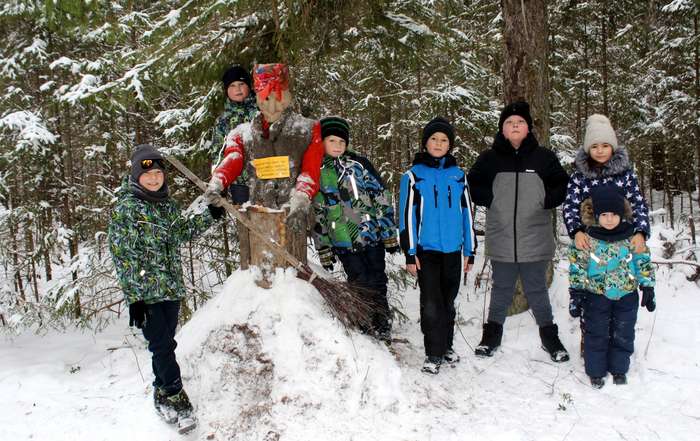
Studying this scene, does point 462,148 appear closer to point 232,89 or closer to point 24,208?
point 232,89

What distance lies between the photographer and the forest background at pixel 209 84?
5.21m

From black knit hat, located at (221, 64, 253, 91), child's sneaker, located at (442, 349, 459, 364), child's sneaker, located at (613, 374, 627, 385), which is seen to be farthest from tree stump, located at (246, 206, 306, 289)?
child's sneaker, located at (613, 374, 627, 385)

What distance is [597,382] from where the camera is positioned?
4.07 m

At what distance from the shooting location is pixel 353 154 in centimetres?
462

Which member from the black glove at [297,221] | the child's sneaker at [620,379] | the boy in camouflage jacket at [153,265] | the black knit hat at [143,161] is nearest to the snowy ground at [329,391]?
the child's sneaker at [620,379]

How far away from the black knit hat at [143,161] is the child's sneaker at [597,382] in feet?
13.6

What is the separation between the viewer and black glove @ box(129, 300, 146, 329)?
139 inches

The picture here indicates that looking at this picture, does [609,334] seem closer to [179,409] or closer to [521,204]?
[521,204]

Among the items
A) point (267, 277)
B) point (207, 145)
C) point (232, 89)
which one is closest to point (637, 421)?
point (267, 277)

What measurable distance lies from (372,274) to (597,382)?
221cm

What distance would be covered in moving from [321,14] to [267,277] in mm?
2978

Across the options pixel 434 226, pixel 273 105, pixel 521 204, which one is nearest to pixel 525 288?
pixel 521 204

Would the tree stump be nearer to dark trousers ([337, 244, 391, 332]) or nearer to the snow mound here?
the snow mound

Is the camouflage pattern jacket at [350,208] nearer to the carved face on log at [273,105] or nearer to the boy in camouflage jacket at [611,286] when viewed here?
the carved face on log at [273,105]
